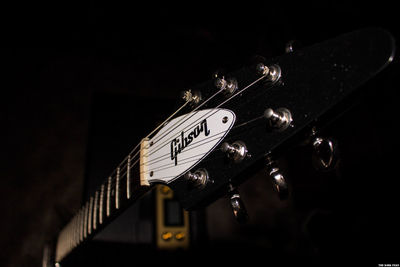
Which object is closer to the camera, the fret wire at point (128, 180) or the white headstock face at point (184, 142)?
Answer: the white headstock face at point (184, 142)

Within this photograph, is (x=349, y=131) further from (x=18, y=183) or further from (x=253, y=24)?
(x=18, y=183)

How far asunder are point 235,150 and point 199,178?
0.09 meters

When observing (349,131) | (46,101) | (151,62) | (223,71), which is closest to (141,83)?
(151,62)

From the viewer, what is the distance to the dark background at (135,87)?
118 cm

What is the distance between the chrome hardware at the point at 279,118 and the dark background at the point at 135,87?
3.06ft

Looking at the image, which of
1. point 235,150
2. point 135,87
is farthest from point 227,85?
point 135,87

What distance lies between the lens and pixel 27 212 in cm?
128

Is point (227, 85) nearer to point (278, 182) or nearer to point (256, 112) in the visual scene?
point (256, 112)

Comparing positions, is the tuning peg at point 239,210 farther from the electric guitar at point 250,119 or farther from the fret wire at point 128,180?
the fret wire at point 128,180

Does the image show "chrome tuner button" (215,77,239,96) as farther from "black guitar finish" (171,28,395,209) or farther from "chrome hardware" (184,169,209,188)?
"chrome hardware" (184,169,209,188)

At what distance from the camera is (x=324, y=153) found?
31cm

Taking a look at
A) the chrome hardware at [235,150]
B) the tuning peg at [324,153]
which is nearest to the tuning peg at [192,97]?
the chrome hardware at [235,150]

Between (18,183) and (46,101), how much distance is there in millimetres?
475

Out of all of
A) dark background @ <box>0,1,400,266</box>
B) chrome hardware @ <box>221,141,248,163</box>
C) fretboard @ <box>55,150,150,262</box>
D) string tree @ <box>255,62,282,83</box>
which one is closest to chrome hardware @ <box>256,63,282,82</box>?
string tree @ <box>255,62,282,83</box>
